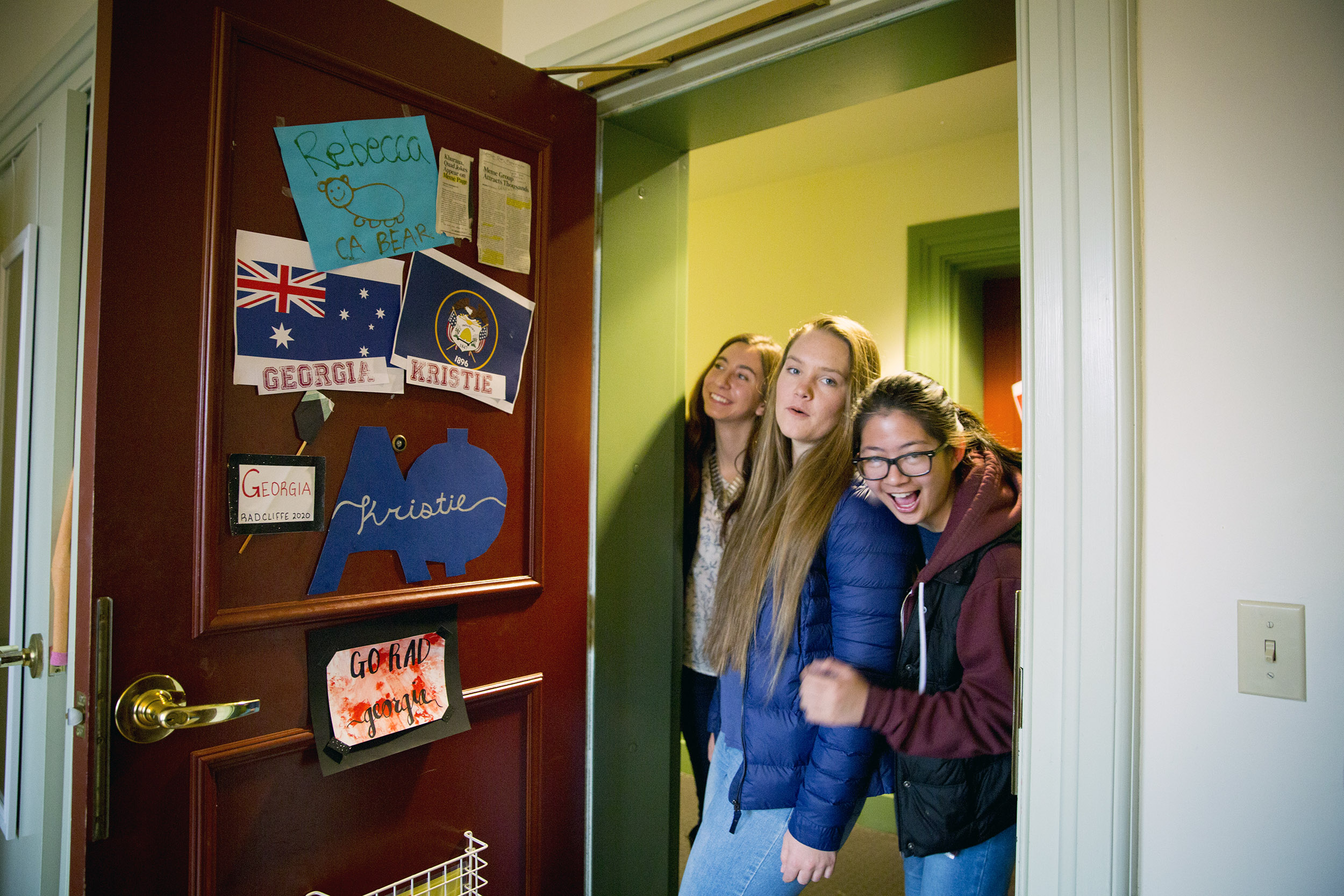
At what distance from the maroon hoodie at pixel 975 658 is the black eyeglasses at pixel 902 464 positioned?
A: 8cm

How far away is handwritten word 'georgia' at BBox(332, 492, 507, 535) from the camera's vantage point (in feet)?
3.59

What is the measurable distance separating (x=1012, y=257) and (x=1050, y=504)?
225 centimetres

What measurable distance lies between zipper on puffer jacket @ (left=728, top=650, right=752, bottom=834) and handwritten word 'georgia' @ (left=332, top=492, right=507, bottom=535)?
559mm

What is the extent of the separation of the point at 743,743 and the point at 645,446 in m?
0.65

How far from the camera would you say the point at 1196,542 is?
811mm

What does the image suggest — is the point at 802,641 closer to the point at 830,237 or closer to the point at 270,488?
the point at 270,488

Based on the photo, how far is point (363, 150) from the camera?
110cm

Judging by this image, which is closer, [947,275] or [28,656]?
[28,656]

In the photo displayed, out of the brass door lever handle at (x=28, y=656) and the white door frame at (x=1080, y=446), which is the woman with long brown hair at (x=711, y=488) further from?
the brass door lever handle at (x=28, y=656)

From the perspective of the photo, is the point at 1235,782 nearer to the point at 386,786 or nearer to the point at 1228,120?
the point at 1228,120

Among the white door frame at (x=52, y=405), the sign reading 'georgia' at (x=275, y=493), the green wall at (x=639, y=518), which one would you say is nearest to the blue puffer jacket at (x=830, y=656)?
the green wall at (x=639, y=518)

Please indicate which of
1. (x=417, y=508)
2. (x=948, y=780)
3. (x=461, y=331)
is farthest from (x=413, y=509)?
(x=948, y=780)

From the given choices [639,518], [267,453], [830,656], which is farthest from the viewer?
[639,518]

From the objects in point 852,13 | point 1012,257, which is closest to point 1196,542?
point 852,13
